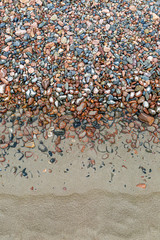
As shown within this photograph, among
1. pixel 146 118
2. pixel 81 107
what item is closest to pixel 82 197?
pixel 81 107

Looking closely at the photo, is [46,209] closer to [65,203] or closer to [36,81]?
[65,203]

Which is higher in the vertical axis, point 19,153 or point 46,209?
point 19,153

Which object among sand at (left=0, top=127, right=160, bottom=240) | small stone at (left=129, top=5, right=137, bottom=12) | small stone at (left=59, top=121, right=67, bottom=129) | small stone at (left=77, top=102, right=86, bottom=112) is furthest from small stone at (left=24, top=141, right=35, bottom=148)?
small stone at (left=129, top=5, right=137, bottom=12)

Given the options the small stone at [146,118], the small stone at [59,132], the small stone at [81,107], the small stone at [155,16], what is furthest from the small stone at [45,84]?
the small stone at [155,16]

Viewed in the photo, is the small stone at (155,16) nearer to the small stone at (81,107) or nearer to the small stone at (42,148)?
the small stone at (81,107)

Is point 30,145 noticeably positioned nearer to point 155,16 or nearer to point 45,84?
point 45,84

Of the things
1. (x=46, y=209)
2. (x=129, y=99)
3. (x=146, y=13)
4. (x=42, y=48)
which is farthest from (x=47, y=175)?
(x=146, y=13)

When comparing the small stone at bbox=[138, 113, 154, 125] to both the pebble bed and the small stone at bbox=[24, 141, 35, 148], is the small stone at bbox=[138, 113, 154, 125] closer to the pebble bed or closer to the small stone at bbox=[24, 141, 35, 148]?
the pebble bed
